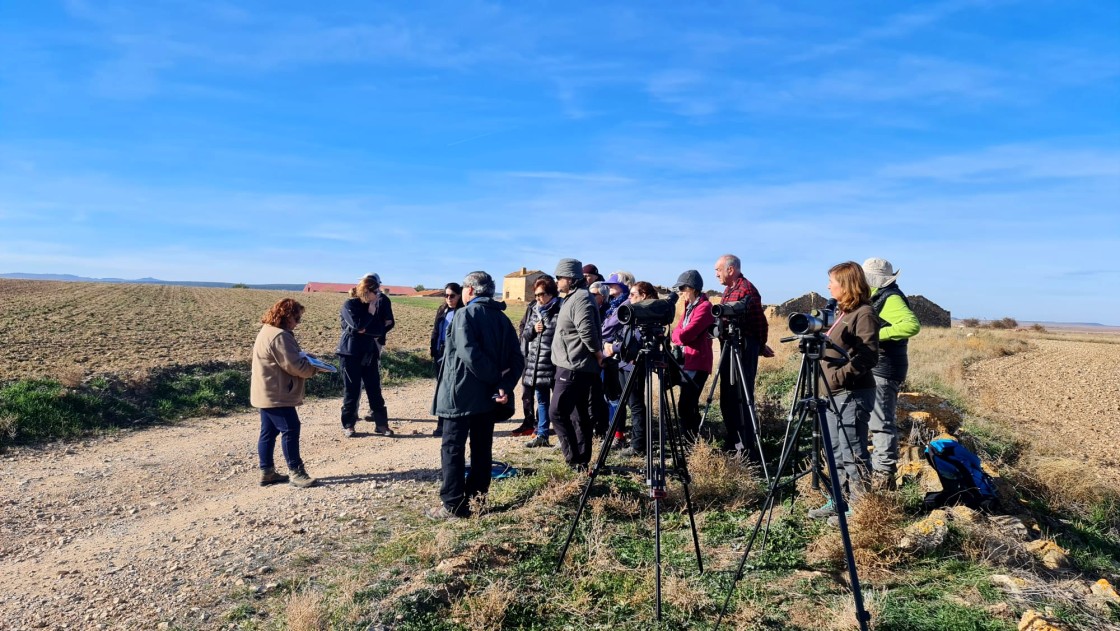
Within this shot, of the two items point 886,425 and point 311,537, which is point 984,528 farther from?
point 311,537

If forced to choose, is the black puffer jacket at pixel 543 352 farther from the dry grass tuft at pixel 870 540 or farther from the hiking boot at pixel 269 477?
the dry grass tuft at pixel 870 540

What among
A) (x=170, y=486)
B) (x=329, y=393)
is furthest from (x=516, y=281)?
(x=170, y=486)

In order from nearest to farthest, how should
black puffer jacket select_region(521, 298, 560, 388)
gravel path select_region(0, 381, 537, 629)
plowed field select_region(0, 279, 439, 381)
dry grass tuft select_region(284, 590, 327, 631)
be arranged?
dry grass tuft select_region(284, 590, 327, 631) < gravel path select_region(0, 381, 537, 629) < black puffer jacket select_region(521, 298, 560, 388) < plowed field select_region(0, 279, 439, 381)

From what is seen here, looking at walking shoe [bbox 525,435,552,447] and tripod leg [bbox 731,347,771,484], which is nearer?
tripod leg [bbox 731,347,771,484]

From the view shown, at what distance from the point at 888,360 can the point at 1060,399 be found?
10069mm

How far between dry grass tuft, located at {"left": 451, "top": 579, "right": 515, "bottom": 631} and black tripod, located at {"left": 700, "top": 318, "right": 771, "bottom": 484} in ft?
8.49

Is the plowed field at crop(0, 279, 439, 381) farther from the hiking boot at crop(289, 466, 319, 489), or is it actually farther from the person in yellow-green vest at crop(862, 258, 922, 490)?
the person in yellow-green vest at crop(862, 258, 922, 490)

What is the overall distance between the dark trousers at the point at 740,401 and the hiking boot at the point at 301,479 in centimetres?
400

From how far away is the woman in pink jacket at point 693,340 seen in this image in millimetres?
6383

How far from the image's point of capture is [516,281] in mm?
69250

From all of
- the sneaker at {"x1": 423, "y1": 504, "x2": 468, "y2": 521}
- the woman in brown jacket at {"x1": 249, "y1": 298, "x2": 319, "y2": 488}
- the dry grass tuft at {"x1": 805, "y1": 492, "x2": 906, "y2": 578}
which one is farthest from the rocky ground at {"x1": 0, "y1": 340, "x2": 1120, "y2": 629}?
the dry grass tuft at {"x1": 805, "y1": 492, "x2": 906, "y2": 578}

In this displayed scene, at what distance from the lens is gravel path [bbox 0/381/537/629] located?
4078mm

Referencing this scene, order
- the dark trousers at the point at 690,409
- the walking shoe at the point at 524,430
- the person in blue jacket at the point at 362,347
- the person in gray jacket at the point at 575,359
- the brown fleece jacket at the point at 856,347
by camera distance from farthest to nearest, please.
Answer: the walking shoe at the point at 524,430 < the person in blue jacket at the point at 362,347 < the dark trousers at the point at 690,409 < the person in gray jacket at the point at 575,359 < the brown fleece jacket at the point at 856,347

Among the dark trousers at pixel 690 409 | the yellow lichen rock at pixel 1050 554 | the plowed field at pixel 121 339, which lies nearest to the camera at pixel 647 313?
the dark trousers at pixel 690 409
